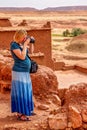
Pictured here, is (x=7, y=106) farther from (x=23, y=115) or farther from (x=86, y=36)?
(x=86, y=36)

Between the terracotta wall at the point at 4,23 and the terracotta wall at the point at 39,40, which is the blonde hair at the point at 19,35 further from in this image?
the terracotta wall at the point at 4,23

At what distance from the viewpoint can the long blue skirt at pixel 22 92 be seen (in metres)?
7.12

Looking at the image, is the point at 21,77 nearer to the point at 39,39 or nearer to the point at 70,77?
the point at 70,77

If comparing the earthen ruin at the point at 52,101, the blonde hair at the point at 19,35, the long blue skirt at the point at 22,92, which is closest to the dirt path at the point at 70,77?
the earthen ruin at the point at 52,101

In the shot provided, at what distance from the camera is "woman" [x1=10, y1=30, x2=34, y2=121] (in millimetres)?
6977

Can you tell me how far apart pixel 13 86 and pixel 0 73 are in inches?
72.9

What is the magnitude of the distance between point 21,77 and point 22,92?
0.89 feet

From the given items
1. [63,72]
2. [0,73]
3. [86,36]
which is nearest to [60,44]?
[86,36]

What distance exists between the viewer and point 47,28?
18.5 meters

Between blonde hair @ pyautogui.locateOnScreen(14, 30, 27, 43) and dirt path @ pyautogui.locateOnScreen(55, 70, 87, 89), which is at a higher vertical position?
blonde hair @ pyautogui.locateOnScreen(14, 30, 27, 43)

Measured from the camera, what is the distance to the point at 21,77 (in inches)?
280

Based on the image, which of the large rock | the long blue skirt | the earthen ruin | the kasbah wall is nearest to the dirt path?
the kasbah wall

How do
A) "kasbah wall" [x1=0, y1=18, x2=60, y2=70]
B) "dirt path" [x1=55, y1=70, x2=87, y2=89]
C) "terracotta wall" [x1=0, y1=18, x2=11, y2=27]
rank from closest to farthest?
"dirt path" [x1=55, y1=70, x2=87, y2=89] < "kasbah wall" [x1=0, y1=18, x2=60, y2=70] < "terracotta wall" [x1=0, y1=18, x2=11, y2=27]

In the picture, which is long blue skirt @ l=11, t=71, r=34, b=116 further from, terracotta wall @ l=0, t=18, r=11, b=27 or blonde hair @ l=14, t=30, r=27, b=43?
terracotta wall @ l=0, t=18, r=11, b=27
